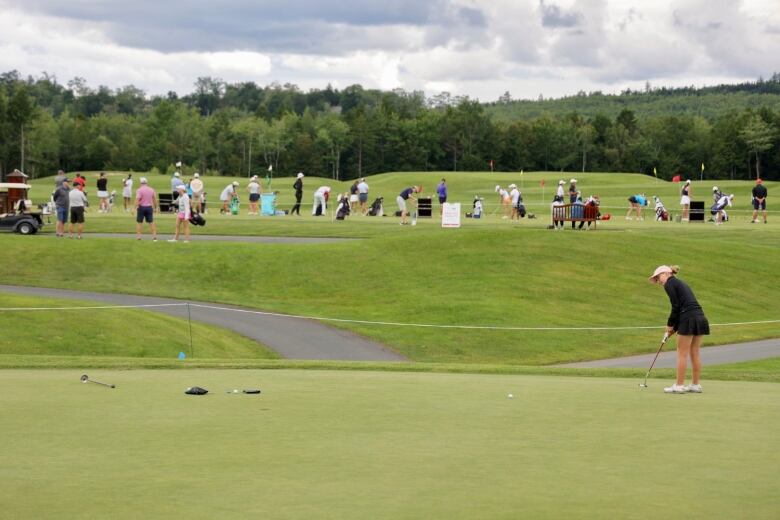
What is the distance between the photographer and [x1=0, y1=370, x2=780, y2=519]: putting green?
851cm

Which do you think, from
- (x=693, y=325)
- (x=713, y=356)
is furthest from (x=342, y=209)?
(x=693, y=325)

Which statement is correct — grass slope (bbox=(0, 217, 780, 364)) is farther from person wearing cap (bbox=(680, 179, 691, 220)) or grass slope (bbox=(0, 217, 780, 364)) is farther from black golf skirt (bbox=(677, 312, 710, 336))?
person wearing cap (bbox=(680, 179, 691, 220))

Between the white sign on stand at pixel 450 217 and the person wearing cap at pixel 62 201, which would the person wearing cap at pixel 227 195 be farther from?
the person wearing cap at pixel 62 201

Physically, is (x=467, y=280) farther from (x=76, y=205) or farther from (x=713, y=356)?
(x=76, y=205)

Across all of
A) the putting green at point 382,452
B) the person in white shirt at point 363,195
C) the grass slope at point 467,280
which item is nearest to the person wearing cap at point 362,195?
the person in white shirt at point 363,195

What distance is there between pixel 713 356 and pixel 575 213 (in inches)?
832

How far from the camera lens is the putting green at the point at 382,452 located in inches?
335

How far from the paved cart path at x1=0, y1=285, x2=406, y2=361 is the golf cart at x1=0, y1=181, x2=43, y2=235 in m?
11.1

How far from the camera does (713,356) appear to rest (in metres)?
30.5

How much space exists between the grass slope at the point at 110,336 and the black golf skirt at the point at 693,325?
1482 centimetres

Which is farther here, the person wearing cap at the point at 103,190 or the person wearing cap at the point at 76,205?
the person wearing cap at the point at 103,190

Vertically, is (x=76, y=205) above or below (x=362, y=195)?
below

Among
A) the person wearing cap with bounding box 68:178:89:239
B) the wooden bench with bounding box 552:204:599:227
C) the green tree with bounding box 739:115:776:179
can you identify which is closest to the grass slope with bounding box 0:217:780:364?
the person wearing cap with bounding box 68:178:89:239

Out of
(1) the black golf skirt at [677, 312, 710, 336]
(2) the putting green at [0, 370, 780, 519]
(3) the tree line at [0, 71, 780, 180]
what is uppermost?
(3) the tree line at [0, 71, 780, 180]
